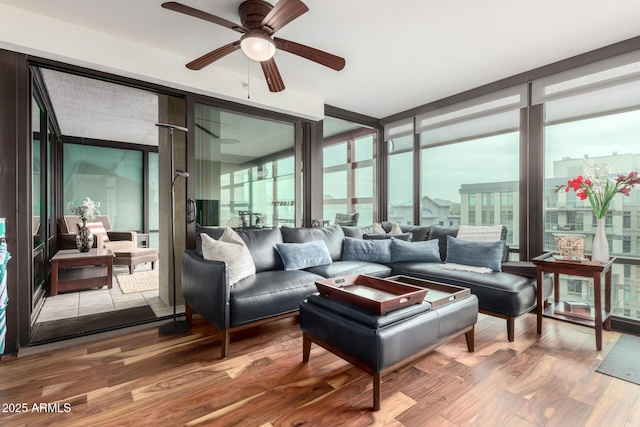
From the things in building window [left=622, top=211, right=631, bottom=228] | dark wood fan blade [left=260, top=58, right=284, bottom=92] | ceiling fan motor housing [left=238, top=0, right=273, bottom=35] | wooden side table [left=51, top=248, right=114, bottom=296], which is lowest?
wooden side table [left=51, top=248, right=114, bottom=296]

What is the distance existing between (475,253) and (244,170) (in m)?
2.70

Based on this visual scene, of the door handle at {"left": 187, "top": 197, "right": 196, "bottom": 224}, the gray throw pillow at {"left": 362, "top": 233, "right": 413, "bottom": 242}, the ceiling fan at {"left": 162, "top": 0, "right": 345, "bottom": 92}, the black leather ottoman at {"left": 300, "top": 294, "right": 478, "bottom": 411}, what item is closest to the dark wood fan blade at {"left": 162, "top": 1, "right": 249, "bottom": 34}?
the ceiling fan at {"left": 162, "top": 0, "right": 345, "bottom": 92}

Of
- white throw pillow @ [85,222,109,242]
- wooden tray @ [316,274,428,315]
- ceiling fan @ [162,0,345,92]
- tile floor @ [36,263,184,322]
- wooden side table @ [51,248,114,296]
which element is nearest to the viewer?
wooden tray @ [316,274,428,315]

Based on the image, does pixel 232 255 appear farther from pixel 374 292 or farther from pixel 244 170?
pixel 244 170

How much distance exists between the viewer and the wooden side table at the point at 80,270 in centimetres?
380

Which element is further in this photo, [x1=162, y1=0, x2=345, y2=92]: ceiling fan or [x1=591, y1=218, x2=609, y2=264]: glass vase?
[x1=591, y1=218, x2=609, y2=264]: glass vase

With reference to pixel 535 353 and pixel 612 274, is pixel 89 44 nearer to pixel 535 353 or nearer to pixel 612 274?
pixel 535 353

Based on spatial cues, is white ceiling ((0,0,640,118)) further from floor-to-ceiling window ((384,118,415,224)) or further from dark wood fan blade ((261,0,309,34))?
floor-to-ceiling window ((384,118,415,224))

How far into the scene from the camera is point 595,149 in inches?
121

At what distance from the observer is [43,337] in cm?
258

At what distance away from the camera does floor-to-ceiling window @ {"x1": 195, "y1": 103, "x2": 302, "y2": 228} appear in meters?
3.44

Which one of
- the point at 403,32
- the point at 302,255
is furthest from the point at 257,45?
the point at 302,255

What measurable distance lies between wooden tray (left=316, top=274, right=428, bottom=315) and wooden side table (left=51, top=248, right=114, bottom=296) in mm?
3393

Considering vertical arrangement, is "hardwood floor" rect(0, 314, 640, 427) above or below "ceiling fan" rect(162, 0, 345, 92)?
below
